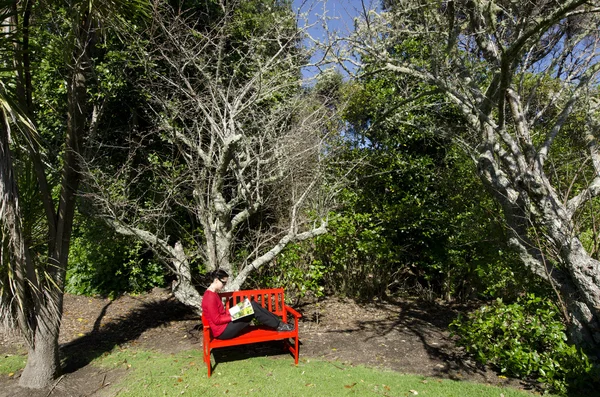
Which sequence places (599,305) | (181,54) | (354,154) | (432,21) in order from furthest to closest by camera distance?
(354,154)
(181,54)
(432,21)
(599,305)

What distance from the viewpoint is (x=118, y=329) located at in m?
6.25

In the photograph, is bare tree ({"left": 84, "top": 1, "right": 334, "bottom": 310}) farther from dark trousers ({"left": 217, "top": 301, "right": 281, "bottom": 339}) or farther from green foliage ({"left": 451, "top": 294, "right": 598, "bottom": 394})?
green foliage ({"left": 451, "top": 294, "right": 598, "bottom": 394})

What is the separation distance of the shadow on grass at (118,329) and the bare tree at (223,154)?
0.95 meters

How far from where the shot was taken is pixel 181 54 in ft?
20.2

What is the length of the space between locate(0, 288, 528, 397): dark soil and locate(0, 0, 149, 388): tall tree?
1.60 ft

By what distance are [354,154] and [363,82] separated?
1.61 metres

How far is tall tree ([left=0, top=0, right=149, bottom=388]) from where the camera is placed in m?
3.70

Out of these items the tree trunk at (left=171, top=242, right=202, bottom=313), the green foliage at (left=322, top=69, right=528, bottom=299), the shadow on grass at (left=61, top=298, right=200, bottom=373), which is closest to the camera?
the shadow on grass at (left=61, top=298, right=200, bottom=373)

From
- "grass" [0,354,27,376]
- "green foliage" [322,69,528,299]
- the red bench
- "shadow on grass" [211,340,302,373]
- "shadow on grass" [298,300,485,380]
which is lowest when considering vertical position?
"shadow on grass" [298,300,485,380]

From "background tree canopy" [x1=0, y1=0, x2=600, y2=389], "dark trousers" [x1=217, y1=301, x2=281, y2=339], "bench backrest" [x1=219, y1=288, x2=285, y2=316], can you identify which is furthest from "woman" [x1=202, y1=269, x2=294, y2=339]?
"background tree canopy" [x1=0, y1=0, x2=600, y2=389]

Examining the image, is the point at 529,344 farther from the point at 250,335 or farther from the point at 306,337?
the point at 250,335

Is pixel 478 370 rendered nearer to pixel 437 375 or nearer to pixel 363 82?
pixel 437 375

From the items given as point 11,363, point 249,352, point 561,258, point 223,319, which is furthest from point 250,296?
point 561,258

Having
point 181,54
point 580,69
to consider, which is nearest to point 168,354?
point 181,54
